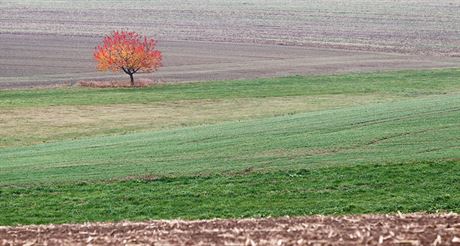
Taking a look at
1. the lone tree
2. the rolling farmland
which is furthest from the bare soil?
the lone tree

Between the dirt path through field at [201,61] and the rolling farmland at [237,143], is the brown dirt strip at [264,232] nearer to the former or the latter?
the rolling farmland at [237,143]

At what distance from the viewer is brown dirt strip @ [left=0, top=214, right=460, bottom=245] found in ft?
45.3

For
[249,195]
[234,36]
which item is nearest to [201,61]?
[234,36]

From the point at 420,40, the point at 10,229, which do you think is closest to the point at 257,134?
the point at 10,229

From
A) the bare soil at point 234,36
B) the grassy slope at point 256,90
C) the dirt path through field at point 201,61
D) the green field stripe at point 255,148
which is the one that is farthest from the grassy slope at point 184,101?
the green field stripe at point 255,148

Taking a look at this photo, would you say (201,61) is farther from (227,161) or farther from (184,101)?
(227,161)

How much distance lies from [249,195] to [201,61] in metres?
58.1

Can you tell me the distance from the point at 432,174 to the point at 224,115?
2652 centimetres

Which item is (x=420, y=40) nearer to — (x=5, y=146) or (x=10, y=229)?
(x=5, y=146)

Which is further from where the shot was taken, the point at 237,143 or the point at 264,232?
the point at 237,143

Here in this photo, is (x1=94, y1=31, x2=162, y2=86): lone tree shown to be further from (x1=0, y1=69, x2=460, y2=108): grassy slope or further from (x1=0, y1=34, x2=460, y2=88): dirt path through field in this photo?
(x1=0, y1=69, x2=460, y2=108): grassy slope

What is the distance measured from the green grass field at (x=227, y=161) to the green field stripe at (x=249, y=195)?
0.03 m

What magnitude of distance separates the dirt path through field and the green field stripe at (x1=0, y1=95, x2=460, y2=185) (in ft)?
103

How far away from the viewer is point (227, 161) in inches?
1179
